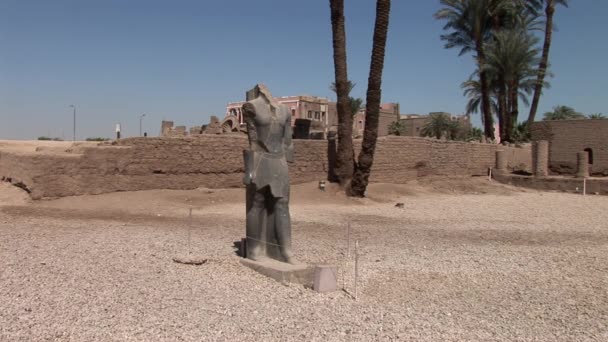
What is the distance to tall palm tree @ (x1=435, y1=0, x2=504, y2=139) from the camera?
30578 millimetres

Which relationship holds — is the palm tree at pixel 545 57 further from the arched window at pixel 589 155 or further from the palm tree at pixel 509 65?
the arched window at pixel 589 155

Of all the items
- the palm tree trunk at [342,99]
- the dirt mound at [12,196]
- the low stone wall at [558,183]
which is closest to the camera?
the dirt mound at [12,196]

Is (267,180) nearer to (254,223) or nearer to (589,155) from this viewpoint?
(254,223)

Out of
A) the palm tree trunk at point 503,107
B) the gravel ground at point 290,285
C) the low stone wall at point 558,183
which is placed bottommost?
the gravel ground at point 290,285

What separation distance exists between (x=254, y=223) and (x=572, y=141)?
21.7m

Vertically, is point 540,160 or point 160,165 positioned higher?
point 540,160

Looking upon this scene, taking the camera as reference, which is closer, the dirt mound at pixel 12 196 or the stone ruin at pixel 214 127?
the dirt mound at pixel 12 196

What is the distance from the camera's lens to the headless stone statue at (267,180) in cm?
630

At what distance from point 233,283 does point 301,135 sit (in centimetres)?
1594

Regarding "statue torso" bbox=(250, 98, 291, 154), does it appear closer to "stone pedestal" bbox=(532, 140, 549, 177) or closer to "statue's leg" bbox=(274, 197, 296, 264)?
"statue's leg" bbox=(274, 197, 296, 264)

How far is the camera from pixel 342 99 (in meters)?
14.9

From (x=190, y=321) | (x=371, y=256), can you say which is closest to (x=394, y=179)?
(x=371, y=256)

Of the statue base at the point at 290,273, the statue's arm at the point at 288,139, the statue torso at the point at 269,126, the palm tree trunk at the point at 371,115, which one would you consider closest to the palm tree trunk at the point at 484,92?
the palm tree trunk at the point at 371,115

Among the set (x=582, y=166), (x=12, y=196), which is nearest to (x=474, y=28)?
(x=582, y=166)
